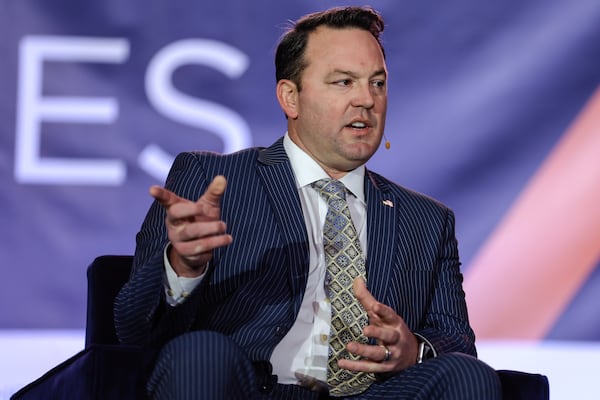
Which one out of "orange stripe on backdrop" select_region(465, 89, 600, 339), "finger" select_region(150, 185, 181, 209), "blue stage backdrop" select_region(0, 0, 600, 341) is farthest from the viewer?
"orange stripe on backdrop" select_region(465, 89, 600, 339)

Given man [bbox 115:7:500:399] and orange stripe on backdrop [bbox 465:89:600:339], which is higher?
orange stripe on backdrop [bbox 465:89:600:339]

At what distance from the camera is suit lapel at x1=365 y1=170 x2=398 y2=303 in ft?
7.51

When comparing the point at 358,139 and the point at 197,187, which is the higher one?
the point at 358,139

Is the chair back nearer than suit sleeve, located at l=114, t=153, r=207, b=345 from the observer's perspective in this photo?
No

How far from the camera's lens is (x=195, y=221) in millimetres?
1832

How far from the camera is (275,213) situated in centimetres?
227

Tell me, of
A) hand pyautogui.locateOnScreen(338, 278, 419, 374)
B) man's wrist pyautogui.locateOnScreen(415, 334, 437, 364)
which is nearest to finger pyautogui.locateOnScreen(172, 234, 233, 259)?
hand pyautogui.locateOnScreen(338, 278, 419, 374)

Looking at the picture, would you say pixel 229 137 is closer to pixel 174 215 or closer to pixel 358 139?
pixel 358 139

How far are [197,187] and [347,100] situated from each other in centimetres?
42

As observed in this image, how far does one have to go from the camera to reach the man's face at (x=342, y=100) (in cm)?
241

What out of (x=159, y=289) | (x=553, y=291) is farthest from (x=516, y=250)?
(x=159, y=289)

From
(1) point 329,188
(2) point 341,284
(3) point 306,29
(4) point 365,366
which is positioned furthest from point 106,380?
(3) point 306,29

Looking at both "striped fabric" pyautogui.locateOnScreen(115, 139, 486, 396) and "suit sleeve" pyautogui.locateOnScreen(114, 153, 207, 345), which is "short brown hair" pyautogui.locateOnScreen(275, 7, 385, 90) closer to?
"striped fabric" pyautogui.locateOnScreen(115, 139, 486, 396)

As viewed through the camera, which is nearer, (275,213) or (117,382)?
(117,382)
